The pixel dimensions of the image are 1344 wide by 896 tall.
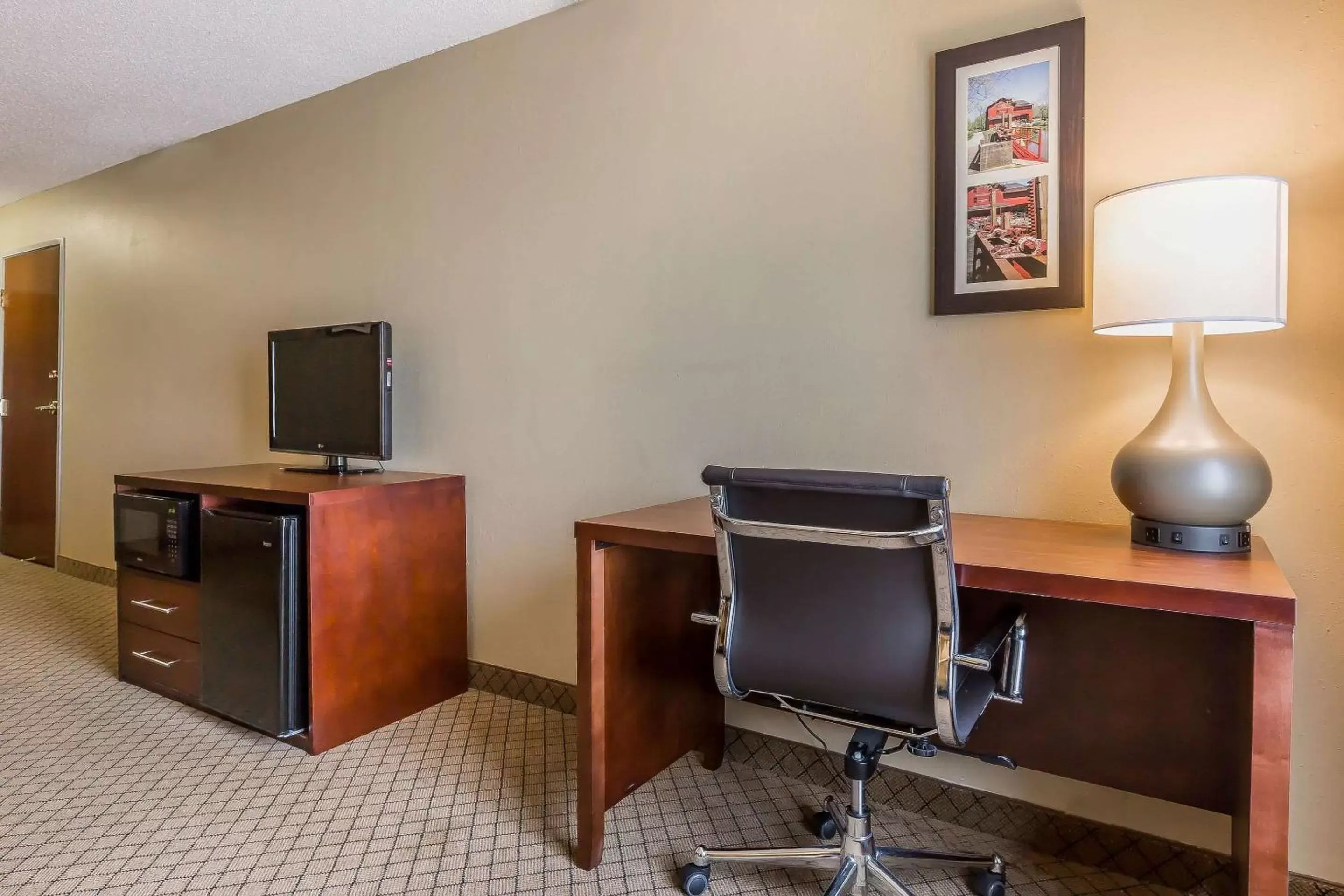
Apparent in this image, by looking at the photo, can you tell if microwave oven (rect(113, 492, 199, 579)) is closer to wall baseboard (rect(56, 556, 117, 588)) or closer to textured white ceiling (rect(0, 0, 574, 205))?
textured white ceiling (rect(0, 0, 574, 205))

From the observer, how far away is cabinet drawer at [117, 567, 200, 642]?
8.49 ft

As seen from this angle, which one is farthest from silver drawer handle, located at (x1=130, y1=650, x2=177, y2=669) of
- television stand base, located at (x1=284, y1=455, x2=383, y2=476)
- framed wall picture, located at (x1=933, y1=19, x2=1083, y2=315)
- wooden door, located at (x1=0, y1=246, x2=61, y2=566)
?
framed wall picture, located at (x1=933, y1=19, x2=1083, y2=315)

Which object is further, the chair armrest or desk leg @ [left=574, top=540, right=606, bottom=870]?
desk leg @ [left=574, top=540, right=606, bottom=870]

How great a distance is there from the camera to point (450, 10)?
2512mm

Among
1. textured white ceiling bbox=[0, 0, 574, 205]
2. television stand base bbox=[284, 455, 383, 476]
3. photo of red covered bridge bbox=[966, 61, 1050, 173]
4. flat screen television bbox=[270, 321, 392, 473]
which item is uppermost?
textured white ceiling bbox=[0, 0, 574, 205]

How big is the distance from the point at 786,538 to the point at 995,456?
0.77 metres

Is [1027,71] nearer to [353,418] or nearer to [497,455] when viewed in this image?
[497,455]

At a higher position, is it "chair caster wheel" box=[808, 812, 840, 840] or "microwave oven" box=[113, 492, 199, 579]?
"microwave oven" box=[113, 492, 199, 579]

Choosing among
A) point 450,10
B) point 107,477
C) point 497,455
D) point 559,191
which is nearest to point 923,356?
point 559,191

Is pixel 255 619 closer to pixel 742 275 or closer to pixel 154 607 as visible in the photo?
pixel 154 607

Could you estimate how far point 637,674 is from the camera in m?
1.86

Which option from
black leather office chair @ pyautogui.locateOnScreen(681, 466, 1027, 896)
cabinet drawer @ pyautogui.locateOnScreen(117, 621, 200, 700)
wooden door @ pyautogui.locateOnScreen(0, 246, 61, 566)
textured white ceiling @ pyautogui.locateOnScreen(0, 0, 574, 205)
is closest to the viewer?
black leather office chair @ pyautogui.locateOnScreen(681, 466, 1027, 896)

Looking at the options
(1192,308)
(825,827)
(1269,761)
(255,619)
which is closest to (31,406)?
(255,619)

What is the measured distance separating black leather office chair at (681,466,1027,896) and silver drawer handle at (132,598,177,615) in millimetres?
2140
